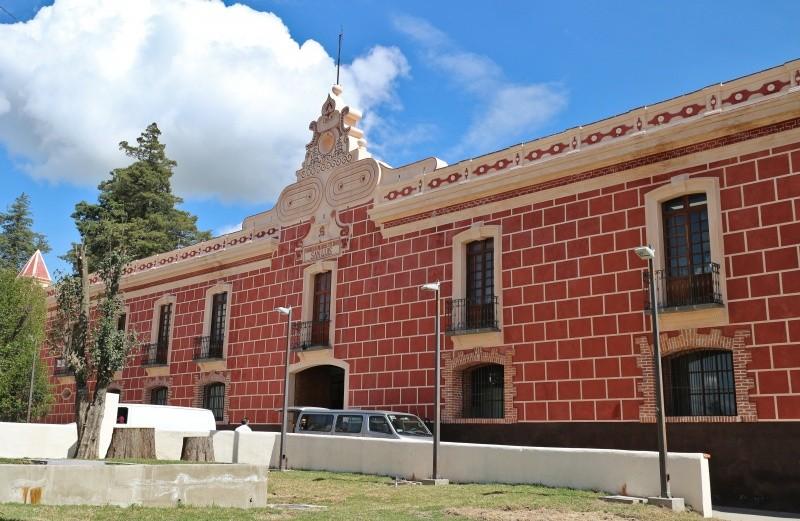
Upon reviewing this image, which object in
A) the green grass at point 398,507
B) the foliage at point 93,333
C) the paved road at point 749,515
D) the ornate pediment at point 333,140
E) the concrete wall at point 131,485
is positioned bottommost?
the paved road at point 749,515

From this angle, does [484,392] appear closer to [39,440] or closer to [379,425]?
[379,425]

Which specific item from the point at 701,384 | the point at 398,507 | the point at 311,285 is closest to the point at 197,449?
the point at 398,507

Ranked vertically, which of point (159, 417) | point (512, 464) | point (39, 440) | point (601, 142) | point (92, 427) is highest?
point (601, 142)

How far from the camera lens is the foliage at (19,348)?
105 feet

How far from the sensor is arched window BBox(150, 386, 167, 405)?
29750 mm

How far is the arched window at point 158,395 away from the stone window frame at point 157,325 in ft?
1.93

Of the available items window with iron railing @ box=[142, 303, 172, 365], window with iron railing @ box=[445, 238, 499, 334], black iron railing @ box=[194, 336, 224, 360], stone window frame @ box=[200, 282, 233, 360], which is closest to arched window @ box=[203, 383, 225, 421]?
black iron railing @ box=[194, 336, 224, 360]

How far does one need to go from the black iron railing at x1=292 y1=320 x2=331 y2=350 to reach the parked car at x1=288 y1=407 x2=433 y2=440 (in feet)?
11.8

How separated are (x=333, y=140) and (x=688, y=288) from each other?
13069 mm

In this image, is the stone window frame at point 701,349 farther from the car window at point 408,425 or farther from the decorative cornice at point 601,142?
the car window at point 408,425

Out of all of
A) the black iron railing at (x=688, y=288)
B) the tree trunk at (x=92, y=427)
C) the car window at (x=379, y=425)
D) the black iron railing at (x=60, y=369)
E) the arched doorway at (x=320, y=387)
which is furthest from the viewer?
the black iron railing at (x=60, y=369)

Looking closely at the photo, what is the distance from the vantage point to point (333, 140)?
85.3ft

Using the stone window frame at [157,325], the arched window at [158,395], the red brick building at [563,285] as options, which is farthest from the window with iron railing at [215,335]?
the arched window at [158,395]

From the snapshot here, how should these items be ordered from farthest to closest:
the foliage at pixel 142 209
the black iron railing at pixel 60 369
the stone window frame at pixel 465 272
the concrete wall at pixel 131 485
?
the foliage at pixel 142 209, the black iron railing at pixel 60 369, the stone window frame at pixel 465 272, the concrete wall at pixel 131 485
